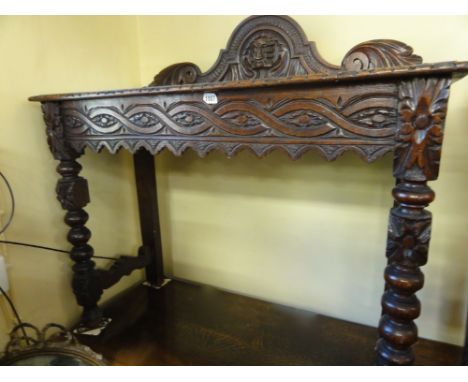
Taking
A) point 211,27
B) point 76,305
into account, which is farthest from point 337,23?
point 76,305

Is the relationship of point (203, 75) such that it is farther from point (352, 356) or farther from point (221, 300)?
point (352, 356)

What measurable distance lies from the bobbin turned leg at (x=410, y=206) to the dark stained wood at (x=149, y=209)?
0.98 meters

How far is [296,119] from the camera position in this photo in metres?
0.63

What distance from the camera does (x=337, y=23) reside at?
0.93 meters

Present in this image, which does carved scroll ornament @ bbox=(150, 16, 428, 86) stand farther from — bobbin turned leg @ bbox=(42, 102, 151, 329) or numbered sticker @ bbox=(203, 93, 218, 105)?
bobbin turned leg @ bbox=(42, 102, 151, 329)

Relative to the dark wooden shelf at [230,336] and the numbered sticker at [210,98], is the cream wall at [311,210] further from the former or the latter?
the numbered sticker at [210,98]

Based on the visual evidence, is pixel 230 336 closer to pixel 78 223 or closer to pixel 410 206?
pixel 78 223

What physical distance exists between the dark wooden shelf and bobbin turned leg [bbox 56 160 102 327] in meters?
0.12

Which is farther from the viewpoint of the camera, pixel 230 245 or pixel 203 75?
pixel 230 245

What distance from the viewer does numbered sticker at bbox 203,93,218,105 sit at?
0.70 m

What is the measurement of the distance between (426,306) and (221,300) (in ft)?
2.45

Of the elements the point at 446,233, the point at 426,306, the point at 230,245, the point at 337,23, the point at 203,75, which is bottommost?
the point at 426,306

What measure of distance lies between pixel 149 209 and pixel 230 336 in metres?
0.62

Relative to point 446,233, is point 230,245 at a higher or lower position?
lower
